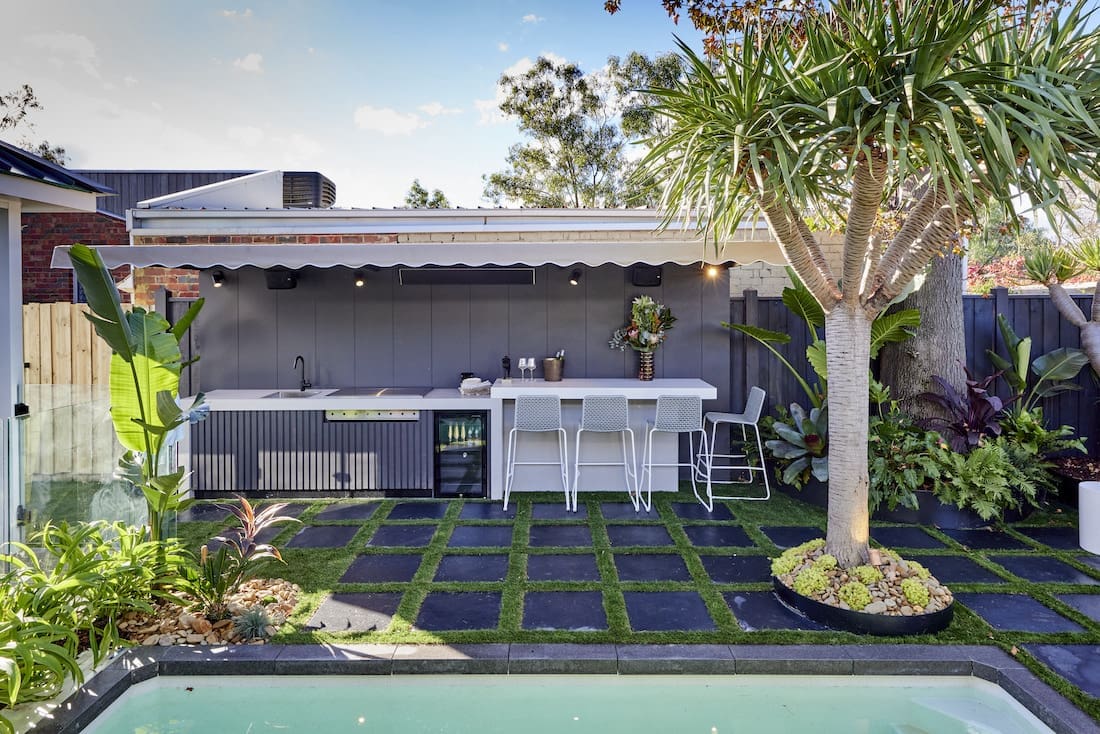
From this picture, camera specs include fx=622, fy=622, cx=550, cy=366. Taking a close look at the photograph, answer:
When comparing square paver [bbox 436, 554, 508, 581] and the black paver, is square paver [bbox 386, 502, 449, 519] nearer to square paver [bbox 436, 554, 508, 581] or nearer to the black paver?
the black paver

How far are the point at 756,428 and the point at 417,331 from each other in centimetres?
465

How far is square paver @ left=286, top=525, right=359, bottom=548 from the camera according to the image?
596 cm

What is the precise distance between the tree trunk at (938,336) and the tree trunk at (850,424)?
12.0 ft

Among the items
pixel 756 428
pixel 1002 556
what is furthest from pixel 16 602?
pixel 1002 556

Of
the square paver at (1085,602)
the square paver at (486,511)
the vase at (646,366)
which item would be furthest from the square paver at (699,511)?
the square paver at (1085,602)

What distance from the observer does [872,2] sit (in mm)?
3701

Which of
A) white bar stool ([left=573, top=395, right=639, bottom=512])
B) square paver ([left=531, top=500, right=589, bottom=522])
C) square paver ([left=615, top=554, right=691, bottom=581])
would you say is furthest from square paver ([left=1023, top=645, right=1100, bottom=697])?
square paver ([left=531, top=500, right=589, bottom=522])

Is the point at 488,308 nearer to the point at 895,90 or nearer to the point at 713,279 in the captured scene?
the point at 713,279

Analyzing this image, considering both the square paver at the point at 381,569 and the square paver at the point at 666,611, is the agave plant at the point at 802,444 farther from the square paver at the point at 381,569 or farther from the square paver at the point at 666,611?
the square paver at the point at 381,569

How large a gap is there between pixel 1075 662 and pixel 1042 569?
1.84 meters

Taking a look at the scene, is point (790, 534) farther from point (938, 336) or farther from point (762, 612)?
point (938, 336)

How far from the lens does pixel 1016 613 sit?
4496 mm

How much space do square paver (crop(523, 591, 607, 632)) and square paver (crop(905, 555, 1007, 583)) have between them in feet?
9.65

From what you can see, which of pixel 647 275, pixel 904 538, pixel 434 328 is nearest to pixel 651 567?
pixel 904 538
